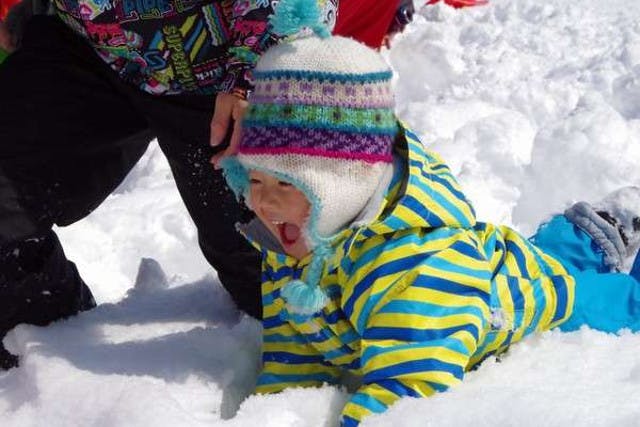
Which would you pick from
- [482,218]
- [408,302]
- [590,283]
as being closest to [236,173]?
[408,302]

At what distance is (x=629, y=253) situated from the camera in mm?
2072

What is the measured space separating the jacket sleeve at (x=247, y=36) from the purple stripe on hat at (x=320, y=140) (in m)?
0.17

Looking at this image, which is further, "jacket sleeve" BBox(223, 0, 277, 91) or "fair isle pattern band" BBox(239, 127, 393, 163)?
"jacket sleeve" BBox(223, 0, 277, 91)

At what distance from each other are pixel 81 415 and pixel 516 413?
26.8 inches

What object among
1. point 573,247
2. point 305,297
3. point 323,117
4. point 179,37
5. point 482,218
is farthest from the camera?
point 482,218

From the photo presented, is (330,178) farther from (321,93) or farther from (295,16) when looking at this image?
(295,16)

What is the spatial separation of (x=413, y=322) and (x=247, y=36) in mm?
552

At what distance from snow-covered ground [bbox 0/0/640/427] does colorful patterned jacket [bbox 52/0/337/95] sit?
1.62ft

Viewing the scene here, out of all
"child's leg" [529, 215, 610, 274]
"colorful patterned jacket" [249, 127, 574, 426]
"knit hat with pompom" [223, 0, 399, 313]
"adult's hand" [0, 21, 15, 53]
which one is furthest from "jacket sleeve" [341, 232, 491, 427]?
"adult's hand" [0, 21, 15, 53]

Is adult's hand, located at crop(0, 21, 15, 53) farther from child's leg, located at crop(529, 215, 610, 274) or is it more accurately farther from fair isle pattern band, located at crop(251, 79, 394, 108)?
child's leg, located at crop(529, 215, 610, 274)

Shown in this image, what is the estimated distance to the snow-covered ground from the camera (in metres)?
1.35

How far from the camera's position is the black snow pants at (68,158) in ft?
5.54

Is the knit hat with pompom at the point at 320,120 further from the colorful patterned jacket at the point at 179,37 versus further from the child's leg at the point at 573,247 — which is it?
the child's leg at the point at 573,247

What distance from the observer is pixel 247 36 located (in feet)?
4.92
